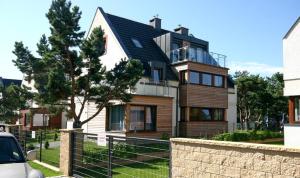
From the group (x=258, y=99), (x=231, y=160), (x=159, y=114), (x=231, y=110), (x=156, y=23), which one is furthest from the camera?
(x=258, y=99)

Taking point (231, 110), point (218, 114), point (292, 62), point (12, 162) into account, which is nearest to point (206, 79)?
point (218, 114)

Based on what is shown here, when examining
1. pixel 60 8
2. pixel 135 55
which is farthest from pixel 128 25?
pixel 60 8

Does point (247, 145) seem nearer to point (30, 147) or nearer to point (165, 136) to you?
point (30, 147)

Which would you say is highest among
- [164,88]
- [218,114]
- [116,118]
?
[164,88]

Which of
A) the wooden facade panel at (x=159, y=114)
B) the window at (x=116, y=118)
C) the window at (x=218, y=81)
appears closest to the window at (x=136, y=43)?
the wooden facade panel at (x=159, y=114)

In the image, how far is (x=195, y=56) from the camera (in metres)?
29.2

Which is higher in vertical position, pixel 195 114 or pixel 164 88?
pixel 164 88

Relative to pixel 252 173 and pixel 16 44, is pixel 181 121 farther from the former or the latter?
pixel 252 173

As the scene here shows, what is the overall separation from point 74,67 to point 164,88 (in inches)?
366

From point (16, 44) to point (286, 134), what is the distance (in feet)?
57.3

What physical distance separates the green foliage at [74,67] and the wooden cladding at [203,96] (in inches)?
342

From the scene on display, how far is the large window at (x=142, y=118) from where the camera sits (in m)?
24.1

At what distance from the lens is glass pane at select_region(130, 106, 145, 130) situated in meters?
24.0

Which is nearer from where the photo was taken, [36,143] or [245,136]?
[36,143]
